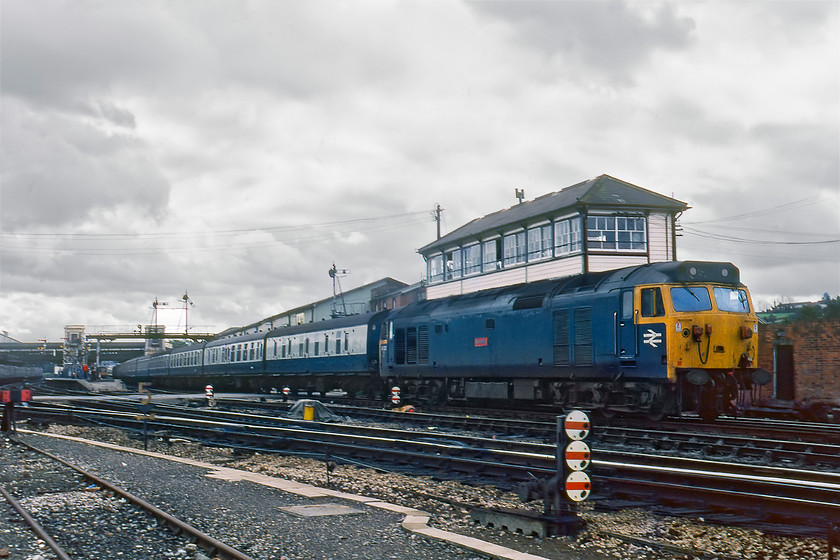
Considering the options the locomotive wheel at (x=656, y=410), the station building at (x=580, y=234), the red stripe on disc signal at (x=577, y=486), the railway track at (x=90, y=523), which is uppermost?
the station building at (x=580, y=234)

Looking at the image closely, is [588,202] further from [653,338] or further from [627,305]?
[653,338]

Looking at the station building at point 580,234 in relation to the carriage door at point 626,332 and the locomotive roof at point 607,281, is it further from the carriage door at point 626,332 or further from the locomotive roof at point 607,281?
the carriage door at point 626,332

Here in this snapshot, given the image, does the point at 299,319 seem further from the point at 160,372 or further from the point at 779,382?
the point at 779,382

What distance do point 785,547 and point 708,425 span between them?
904 centimetres

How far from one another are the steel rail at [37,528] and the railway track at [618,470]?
453cm

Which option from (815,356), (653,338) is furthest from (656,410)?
(815,356)

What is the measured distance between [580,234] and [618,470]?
72.5 ft

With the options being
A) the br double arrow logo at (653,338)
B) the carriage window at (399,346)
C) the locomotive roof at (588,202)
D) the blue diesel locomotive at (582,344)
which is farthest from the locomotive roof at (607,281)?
the locomotive roof at (588,202)

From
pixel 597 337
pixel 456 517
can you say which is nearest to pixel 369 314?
pixel 597 337

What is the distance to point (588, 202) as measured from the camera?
30797mm

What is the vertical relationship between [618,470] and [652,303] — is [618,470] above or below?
below

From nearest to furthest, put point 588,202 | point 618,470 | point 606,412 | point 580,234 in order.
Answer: point 618,470 → point 606,412 → point 588,202 → point 580,234

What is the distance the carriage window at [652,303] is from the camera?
16250 mm

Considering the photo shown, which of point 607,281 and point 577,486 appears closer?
point 577,486
